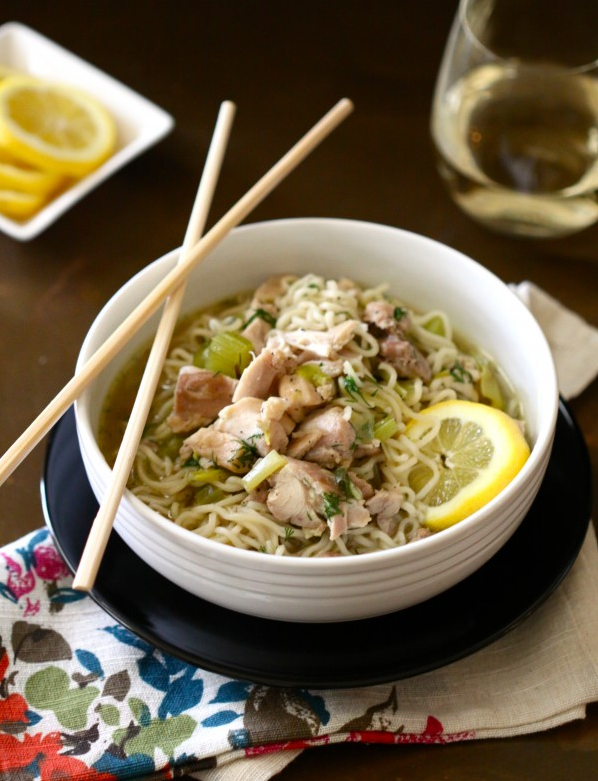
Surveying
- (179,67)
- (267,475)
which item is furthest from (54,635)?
(179,67)

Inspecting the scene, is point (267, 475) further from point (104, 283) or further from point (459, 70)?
point (459, 70)

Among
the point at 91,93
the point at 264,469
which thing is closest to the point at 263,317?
the point at 264,469

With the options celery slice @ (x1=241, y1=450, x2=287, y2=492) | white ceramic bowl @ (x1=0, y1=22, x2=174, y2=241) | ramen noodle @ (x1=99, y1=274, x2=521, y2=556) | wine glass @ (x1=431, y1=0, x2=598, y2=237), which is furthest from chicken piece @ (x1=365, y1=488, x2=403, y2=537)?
white ceramic bowl @ (x1=0, y1=22, x2=174, y2=241)

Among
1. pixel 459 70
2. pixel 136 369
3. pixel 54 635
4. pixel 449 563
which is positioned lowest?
pixel 54 635

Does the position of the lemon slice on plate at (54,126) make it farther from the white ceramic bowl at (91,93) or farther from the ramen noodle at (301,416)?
the ramen noodle at (301,416)

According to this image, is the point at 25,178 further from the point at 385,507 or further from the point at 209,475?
the point at 385,507

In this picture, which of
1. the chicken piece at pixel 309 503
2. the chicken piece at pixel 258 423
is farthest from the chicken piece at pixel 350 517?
the chicken piece at pixel 258 423
